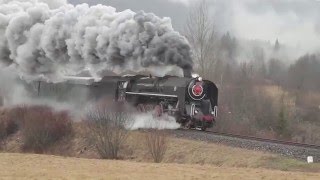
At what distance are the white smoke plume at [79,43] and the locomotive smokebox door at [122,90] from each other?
87 cm

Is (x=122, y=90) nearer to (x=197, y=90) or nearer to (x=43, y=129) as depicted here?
(x=197, y=90)

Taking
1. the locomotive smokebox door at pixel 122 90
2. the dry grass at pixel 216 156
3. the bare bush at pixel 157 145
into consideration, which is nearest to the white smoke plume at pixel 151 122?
the dry grass at pixel 216 156

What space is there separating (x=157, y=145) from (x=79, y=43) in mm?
10660

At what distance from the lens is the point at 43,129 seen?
96.4 feet

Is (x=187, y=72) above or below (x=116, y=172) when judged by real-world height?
above

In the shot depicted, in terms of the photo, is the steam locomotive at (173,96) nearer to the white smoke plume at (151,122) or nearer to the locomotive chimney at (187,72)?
the white smoke plume at (151,122)

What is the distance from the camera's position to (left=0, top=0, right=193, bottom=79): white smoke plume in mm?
27281

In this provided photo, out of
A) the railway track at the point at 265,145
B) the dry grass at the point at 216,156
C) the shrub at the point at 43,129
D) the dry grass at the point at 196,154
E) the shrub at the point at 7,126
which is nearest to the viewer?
the dry grass at the point at 216,156

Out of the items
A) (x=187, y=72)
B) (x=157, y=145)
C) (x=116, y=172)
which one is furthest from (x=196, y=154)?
(x=187, y=72)

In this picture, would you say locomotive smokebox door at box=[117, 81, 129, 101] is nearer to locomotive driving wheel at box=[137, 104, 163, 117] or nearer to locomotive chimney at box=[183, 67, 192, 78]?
locomotive driving wheel at box=[137, 104, 163, 117]

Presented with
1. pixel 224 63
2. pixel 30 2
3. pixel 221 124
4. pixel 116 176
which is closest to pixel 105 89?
pixel 30 2

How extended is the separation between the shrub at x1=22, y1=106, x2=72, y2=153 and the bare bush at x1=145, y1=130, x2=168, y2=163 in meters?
8.79

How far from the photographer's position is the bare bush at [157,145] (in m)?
21.3

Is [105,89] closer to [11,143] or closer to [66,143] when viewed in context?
[66,143]
